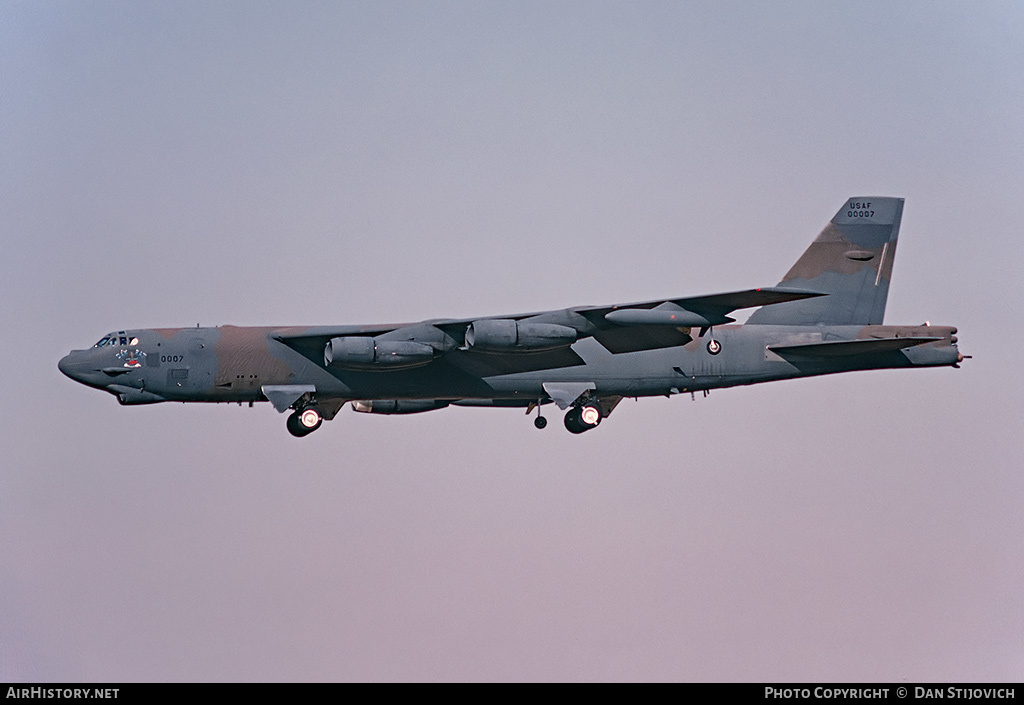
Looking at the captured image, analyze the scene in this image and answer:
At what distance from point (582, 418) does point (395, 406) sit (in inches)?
174

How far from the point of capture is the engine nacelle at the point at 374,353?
34.3 metres

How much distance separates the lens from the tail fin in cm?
3881

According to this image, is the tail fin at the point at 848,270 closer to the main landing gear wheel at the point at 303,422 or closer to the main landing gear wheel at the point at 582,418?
the main landing gear wheel at the point at 582,418

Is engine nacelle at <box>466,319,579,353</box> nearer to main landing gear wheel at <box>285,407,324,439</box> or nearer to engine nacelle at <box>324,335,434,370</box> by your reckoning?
engine nacelle at <box>324,335,434,370</box>

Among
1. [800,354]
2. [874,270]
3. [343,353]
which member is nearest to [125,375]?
[343,353]

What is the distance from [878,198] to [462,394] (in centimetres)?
1185

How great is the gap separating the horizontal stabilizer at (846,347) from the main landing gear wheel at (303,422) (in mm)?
10179

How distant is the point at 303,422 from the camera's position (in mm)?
35594

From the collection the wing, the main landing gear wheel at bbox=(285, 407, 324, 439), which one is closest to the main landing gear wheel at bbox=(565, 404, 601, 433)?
the wing

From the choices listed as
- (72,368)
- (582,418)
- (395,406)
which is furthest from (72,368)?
(582,418)

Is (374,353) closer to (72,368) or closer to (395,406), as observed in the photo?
(395,406)
